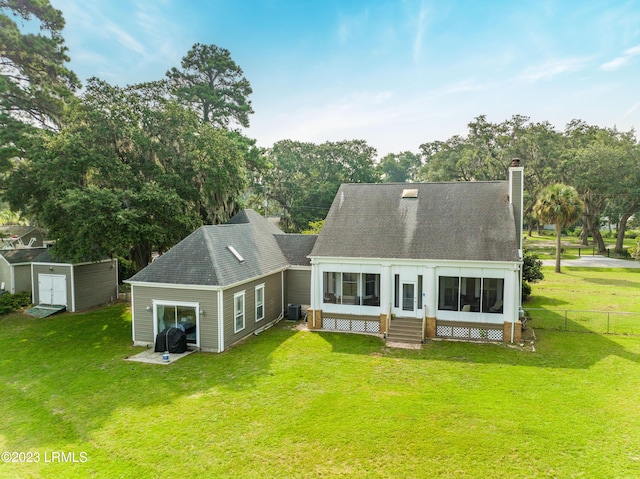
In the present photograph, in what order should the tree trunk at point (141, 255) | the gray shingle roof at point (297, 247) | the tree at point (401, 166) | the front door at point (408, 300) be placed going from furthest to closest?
the tree at point (401, 166)
the tree trunk at point (141, 255)
the gray shingle roof at point (297, 247)
the front door at point (408, 300)

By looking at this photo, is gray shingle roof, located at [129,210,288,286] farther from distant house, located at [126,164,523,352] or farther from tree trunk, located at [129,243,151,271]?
tree trunk, located at [129,243,151,271]

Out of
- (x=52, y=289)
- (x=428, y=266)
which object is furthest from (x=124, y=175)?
(x=428, y=266)

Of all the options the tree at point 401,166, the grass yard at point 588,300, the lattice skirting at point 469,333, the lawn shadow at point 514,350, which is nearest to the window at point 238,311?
the lawn shadow at point 514,350

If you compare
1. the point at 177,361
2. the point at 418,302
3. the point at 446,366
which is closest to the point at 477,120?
the point at 418,302

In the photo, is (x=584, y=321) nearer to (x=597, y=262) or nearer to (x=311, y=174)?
(x=597, y=262)

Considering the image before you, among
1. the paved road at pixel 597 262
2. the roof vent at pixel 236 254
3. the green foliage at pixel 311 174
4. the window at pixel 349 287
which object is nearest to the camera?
the roof vent at pixel 236 254

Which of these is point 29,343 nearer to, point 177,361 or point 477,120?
point 177,361

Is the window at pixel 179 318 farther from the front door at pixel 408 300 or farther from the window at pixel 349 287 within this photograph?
the front door at pixel 408 300
